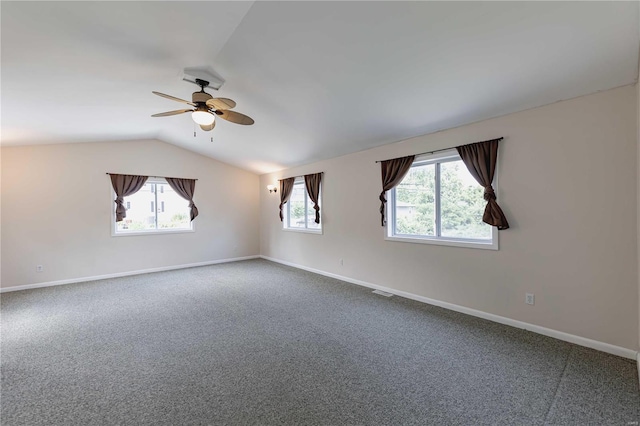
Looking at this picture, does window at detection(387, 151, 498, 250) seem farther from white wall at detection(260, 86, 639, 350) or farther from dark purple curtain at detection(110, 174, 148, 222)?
dark purple curtain at detection(110, 174, 148, 222)

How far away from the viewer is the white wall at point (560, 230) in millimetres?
2574

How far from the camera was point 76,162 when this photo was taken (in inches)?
220

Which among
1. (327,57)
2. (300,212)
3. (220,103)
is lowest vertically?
(300,212)

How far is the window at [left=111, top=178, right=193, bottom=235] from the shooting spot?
6.23 m

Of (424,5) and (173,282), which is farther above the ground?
(424,5)

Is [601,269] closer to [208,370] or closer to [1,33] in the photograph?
[208,370]

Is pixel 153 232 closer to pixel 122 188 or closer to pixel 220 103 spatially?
pixel 122 188

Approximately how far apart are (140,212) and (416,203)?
240 inches

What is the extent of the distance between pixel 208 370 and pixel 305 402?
99 centimetres

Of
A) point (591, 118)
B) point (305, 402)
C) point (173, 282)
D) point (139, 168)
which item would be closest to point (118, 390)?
point (305, 402)

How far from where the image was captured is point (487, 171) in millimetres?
3379

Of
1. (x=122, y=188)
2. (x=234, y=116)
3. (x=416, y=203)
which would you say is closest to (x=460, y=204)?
(x=416, y=203)

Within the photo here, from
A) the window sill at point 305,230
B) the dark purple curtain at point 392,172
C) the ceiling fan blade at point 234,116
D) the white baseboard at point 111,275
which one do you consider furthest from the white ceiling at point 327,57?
the white baseboard at point 111,275

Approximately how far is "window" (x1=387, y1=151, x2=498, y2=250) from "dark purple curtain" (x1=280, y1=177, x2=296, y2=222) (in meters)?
2.94
